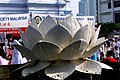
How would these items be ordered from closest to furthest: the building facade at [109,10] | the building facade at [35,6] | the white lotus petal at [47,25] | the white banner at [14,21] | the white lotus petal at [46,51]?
1. the white lotus petal at [46,51]
2. the white lotus petal at [47,25]
3. the white banner at [14,21]
4. the building facade at [35,6]
5. the building facade at [109,10]

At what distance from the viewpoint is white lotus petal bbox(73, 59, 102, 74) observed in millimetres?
2168

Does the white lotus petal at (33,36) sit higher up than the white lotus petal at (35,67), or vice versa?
the white lotus petal at (33,36)

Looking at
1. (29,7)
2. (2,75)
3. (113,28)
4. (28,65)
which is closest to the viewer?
(28,65)

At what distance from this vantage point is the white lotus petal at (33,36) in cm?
220

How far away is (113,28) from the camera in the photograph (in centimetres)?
4572

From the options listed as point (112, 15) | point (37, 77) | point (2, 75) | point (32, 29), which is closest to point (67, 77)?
Answer: point (37, 77)

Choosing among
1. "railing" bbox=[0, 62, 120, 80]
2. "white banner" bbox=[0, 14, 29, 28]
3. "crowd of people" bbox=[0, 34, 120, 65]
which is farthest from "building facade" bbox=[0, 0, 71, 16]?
"railing" bbox=[0, 62, 120, 80]

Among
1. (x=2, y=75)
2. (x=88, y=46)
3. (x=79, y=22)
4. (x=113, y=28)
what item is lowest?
(x=113, y=28)

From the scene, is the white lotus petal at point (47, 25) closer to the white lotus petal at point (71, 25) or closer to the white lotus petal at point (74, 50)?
the white lotus petal at point (71, 25)

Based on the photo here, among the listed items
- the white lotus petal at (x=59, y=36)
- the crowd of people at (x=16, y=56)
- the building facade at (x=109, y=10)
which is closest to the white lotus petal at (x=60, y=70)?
the white lotus petal at (x=59, y=36)

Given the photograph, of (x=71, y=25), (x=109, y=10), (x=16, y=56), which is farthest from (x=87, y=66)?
(x=109, y=10)

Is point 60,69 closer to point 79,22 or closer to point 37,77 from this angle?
point 37,77

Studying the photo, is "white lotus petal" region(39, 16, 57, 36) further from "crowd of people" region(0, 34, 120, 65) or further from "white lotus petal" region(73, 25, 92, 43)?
"crowd of people" region(0, 34, 120, 65)

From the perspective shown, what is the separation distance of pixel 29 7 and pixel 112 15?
36617 mm
